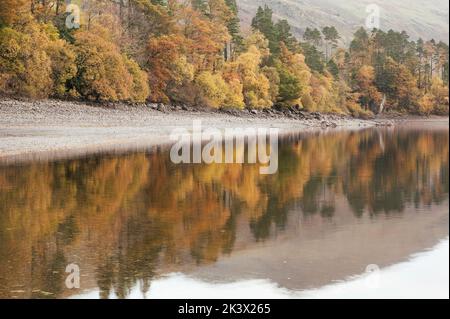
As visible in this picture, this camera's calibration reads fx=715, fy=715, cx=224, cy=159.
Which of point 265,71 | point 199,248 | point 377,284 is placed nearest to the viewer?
point 377,284

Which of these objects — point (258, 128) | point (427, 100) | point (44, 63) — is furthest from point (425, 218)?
point (427, 100)

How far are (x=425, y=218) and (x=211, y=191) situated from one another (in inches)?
261

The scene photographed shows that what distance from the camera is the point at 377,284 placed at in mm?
11078

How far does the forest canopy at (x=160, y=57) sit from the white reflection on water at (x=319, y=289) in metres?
36.7

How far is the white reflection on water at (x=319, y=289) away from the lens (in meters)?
10.1

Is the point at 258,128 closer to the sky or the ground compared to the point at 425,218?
closer to the ground

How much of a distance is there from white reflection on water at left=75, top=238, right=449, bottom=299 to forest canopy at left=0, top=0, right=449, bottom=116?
36.7 m
